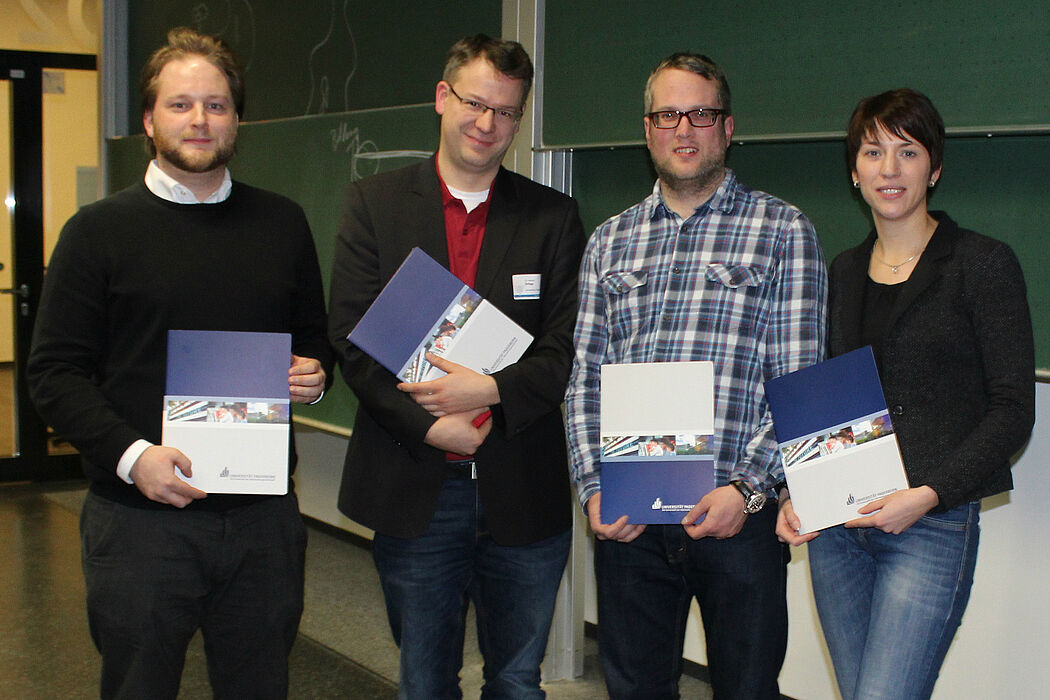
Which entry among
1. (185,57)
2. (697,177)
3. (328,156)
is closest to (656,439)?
(697,177)

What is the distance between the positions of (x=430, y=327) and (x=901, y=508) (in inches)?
38.3

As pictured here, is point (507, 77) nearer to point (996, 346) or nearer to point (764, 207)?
point (764, 207)

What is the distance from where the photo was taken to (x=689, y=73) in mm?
2023

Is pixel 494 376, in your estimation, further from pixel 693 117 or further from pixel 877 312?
pixel 877 312

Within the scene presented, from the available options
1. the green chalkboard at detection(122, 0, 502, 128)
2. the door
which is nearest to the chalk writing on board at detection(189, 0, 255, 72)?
the green chalkboard at detection(122, 0, 502, 128)

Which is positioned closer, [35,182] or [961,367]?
[961,367]

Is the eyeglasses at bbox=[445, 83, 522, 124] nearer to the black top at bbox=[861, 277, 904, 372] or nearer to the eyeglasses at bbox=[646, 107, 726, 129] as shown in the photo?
the eyeglasses at bbox=[646, 107, 726, 129]

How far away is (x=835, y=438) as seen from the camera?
1872 mm

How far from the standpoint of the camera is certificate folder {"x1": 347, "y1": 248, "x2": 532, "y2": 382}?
6.57 feet

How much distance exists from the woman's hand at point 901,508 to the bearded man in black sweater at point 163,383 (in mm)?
1166

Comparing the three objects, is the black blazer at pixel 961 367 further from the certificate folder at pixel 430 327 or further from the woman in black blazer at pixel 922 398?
the certificate folder at pixel 430 327

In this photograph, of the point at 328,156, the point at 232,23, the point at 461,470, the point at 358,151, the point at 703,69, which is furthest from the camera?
the point at 232,23

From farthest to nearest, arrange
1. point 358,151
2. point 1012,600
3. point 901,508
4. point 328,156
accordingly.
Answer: point 328,156 → point 358,151 → point 1012,600 → point 901,508

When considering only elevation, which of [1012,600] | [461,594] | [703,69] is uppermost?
[703,69]
